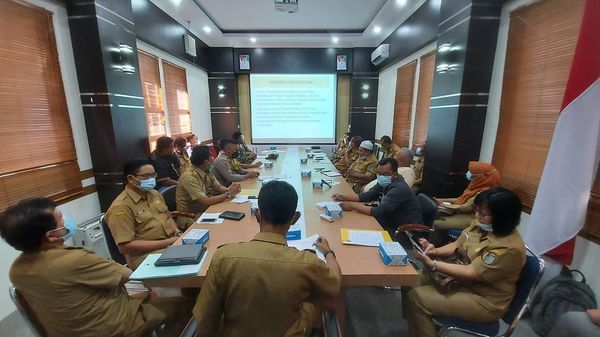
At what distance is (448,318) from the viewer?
1438 millimetres

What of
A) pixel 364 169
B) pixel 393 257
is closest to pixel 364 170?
pixel 364 169

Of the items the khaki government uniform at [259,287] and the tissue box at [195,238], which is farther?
the tissue box at [195,238]

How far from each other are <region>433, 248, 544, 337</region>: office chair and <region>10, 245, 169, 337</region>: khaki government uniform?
1.63 m

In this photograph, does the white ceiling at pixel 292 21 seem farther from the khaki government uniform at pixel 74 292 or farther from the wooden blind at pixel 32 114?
the khaki government uniform at pixel 74 292

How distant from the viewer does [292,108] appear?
22.5ft

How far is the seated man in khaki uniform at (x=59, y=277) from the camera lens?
105cm

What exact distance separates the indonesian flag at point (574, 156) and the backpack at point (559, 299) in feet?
0.48

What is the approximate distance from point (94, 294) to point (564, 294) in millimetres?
2780

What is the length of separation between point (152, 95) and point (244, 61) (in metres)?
3.04

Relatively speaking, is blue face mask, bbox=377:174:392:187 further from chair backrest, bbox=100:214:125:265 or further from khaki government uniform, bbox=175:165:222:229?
chair backrest, bbox=100:214:125:265

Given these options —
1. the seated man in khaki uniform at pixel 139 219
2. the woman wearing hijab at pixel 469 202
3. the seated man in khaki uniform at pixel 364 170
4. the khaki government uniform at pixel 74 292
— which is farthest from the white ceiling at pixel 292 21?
the khaki government uniform at pixel 74 292

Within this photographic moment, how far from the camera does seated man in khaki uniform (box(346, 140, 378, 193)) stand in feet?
13.4

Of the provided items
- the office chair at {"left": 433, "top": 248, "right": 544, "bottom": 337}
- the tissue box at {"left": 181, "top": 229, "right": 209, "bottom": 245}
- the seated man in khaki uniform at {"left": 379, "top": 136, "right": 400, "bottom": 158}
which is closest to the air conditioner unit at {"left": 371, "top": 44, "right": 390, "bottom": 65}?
the seated man in khaki uniform at {"left": 379, "top": 136, "right": 400, "bottom": 158}

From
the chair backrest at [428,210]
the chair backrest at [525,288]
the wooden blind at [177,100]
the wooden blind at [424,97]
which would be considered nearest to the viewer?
the chair backrest at [525,288]
